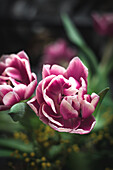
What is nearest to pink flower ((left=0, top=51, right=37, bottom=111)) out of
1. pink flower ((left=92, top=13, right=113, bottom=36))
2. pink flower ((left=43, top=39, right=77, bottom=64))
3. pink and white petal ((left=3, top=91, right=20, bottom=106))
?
pink and white petal ((left=3, top=91, right=20, bottom=106))

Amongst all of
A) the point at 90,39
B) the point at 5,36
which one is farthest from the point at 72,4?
the point at 5,36

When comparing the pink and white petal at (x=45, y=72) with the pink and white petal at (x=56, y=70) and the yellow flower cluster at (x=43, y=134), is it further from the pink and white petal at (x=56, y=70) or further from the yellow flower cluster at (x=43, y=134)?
the yellow flower cluster at (x=43, y=134)

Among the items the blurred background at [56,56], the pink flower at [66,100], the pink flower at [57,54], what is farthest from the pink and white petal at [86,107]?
the pink flower at [57,54]

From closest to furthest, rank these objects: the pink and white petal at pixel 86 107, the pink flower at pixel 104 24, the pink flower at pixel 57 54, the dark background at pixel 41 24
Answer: the pink and white petal at pixel 86 107
the pink flower at pixel 104 24
the pink flower at pixel 57 54
the dark background at pixel 41 24

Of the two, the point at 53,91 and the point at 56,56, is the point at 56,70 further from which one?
the point at 56,56

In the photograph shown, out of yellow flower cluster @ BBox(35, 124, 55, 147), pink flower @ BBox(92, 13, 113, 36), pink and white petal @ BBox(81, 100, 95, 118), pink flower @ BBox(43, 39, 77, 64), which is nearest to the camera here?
pink and white petal @ BBox(81, 100, 95, 118)

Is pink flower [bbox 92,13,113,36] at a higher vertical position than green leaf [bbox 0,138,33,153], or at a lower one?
higher

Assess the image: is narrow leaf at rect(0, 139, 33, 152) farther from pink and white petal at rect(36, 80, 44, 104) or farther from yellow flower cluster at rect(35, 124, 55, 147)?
pink and white petal at rect(36, 80, 44, 104)
